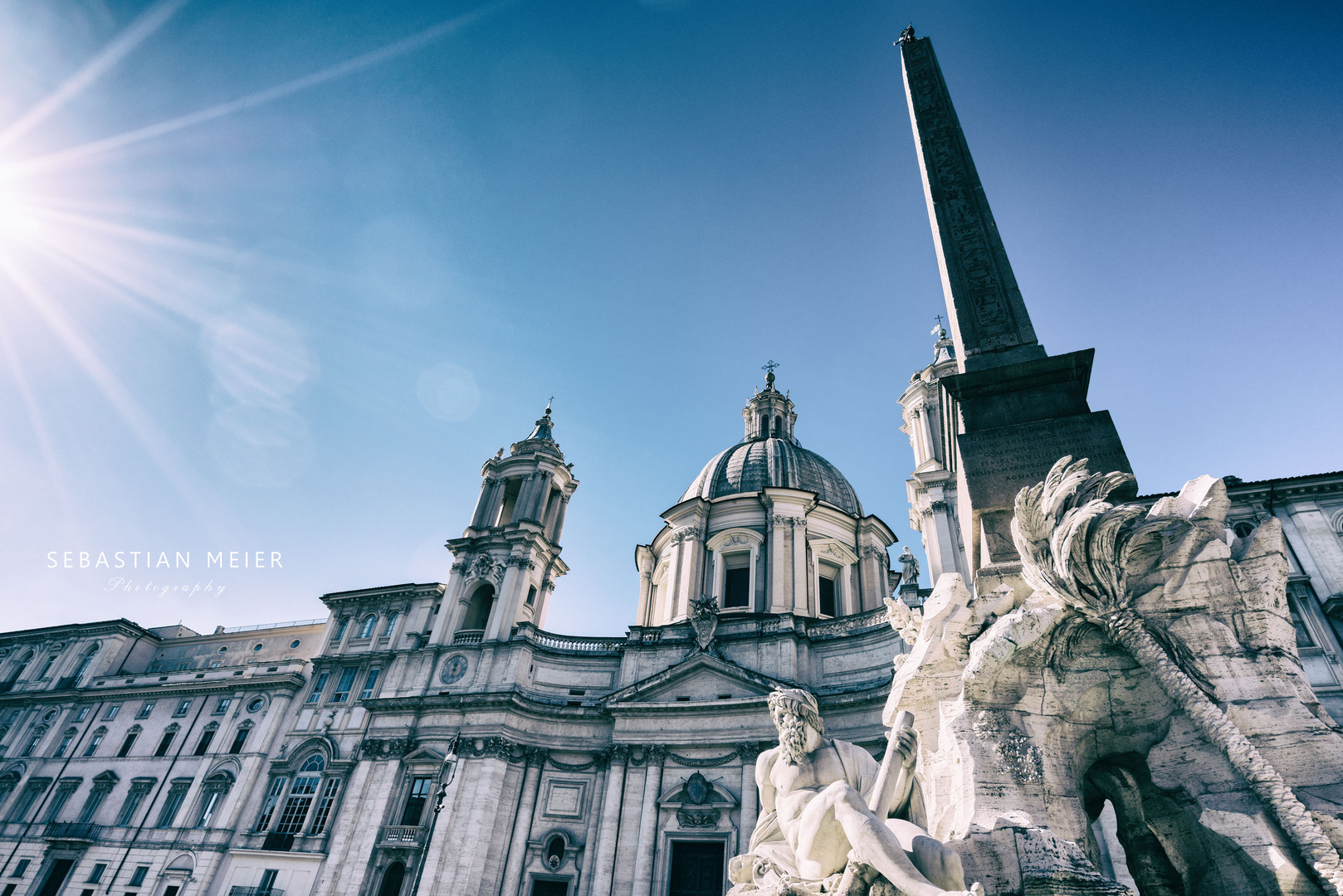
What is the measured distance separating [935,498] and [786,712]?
73.6 ft

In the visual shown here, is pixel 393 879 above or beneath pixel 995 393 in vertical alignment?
beneath

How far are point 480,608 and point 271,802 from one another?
11046 millimetres

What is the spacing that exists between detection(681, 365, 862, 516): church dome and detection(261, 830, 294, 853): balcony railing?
70.7 feet

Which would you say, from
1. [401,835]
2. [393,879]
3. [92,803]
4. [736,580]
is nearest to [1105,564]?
[401,835]

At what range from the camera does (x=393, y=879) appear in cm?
2477

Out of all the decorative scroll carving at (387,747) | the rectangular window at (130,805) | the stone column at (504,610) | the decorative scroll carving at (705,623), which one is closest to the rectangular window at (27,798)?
the rectangular window at (130,805)

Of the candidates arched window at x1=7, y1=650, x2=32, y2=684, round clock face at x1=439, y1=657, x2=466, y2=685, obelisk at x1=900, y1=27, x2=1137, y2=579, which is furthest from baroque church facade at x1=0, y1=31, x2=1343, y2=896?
obelisk at x1=900, y1=27, x2=1137, y2=579

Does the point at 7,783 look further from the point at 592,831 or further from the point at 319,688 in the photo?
the point at 592,831

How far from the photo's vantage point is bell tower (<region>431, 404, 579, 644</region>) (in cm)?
3066

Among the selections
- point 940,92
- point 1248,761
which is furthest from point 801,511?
point 1248,761

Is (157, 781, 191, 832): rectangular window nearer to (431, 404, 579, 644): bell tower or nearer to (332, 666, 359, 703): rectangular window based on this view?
(332, 666, 359, 703): rectangular window

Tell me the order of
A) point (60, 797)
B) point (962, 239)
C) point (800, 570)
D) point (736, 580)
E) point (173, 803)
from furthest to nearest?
1. point (60, 797)
2. point (736, 580)
3. point (800, 570)
4. point (173, 803)
5. point (962, 239)

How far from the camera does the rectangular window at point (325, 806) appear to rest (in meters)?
27.5

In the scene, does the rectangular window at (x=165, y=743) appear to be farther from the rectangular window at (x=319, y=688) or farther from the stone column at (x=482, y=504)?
the stone column at (x=482, y=504)
